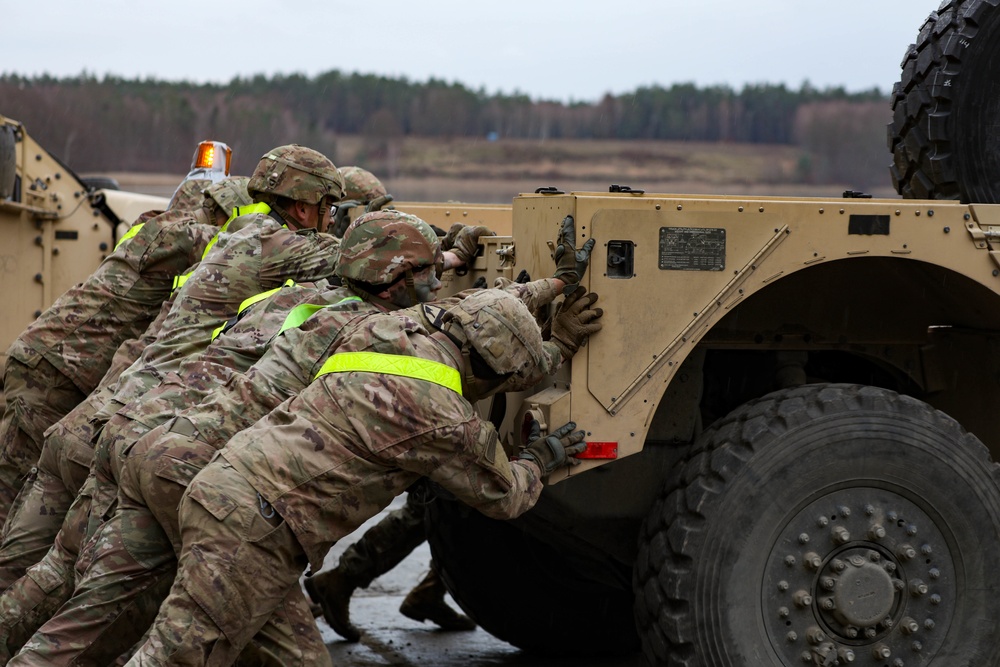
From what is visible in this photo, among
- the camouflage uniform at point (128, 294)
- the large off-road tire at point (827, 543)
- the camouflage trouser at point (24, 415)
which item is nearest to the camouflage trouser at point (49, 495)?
the camouflage uniform at point (128, 294)

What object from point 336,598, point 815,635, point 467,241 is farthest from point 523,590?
point 815,635

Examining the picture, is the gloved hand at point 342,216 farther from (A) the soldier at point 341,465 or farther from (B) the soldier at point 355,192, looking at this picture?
(A) the soldier at point 341,465

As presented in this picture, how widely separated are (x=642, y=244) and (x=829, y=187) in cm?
1403

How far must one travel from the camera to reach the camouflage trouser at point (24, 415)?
227 inches

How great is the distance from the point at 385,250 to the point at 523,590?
5.66ft

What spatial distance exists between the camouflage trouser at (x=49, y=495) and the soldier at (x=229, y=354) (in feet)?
1.25

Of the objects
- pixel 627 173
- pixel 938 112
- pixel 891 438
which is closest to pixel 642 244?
pixel 891 438

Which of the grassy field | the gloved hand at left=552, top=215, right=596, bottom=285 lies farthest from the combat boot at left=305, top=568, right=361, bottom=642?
the grassy field

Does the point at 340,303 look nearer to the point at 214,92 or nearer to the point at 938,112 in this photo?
the point at 938,112

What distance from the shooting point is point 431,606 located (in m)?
5.85

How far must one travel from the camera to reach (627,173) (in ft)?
69.5

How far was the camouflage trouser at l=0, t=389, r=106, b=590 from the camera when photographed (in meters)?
4.86

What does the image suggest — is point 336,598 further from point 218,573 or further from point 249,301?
point 218,573

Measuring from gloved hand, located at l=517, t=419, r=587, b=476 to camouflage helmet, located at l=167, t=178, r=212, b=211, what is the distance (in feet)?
9.63
